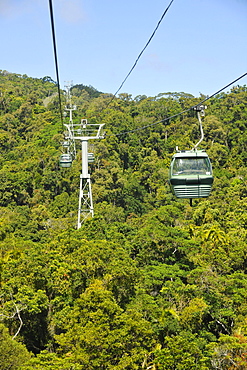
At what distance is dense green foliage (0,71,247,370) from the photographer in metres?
14.9

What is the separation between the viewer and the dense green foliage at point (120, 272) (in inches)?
585

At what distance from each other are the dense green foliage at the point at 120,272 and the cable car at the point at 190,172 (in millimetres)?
6873

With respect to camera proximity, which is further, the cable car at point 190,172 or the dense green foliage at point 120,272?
the dense green foliage at point 120,272

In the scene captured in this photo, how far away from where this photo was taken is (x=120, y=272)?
58.8 feet

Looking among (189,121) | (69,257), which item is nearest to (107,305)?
(69,257)

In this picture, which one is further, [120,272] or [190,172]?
[120,272]

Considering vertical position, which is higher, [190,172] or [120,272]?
[190,172]

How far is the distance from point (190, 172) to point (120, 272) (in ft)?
32.1

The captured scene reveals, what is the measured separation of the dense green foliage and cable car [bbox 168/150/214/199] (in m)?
6.87

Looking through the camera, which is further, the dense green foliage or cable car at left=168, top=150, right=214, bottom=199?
the dense green foliage

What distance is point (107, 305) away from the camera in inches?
605

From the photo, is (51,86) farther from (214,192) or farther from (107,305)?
(107,305)

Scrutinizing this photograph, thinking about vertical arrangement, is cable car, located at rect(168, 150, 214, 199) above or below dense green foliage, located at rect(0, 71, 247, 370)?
above

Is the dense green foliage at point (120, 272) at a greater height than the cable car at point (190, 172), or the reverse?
the cable car at point (190, 172)
